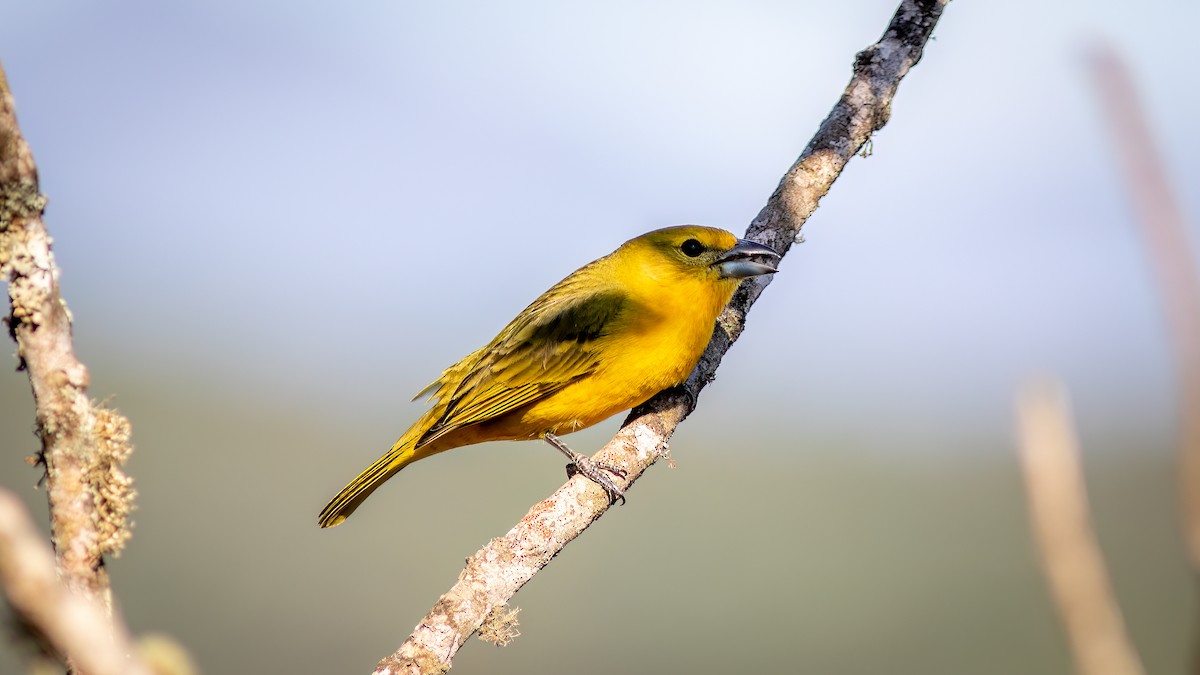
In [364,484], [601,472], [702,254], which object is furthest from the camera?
[702,254]

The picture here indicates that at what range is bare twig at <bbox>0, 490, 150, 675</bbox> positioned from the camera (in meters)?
0.57

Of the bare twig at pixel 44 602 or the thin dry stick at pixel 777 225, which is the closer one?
the bare twig at pixel 44 602

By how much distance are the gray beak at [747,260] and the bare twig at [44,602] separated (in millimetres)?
4307

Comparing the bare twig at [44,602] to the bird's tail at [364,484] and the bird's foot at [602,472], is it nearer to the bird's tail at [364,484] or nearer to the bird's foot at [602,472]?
the bird's foot at [602,472]

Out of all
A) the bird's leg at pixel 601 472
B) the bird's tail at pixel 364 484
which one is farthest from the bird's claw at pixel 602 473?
the bird's tail at pixel 364 484

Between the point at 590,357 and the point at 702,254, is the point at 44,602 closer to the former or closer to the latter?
the point at 590,357

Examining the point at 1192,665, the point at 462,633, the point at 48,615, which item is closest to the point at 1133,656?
the point at 1192,665

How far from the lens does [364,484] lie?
189 inches

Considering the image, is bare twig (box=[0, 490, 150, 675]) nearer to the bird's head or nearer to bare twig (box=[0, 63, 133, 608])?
bare twig (box=[0, 63, 133, 608])

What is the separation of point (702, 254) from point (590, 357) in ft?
2.50

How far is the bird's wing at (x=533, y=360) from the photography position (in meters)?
4.87

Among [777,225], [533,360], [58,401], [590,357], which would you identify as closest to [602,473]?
[590,357]

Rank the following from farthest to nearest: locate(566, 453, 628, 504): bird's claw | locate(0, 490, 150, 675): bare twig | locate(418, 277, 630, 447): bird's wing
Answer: locate(418, 277, 630, 447): bird's wing < locate(566, 453, 628, 504): bird's claw < locate(0, 490, 150, 675): bare twig

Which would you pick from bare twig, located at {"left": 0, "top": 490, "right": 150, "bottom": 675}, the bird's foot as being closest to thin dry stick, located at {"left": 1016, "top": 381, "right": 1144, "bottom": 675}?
bare twig, located at {"left": 0, "top": 490, "right": 150, "bottom": 675}
